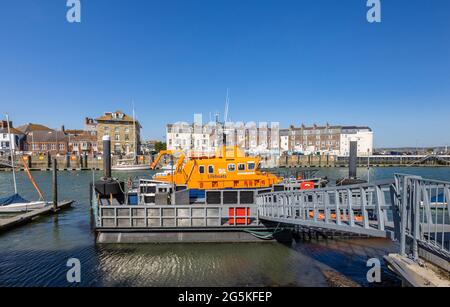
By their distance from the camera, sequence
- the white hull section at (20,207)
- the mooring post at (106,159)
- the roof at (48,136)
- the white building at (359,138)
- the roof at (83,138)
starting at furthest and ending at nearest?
the white building at (359,138) < the roof at (83,138) < the roof at (48,136) < the white hull section at (20,207) < the mooring post at (106,159)

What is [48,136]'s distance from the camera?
269 ft

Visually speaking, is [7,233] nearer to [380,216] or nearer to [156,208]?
[156,208]

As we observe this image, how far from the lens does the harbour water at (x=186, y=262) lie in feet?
30.3

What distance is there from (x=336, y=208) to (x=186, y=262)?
6.74m

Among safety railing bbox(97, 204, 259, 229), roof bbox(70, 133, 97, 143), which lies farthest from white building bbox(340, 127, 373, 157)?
safety railing bbox(97, 204, 259, 229)

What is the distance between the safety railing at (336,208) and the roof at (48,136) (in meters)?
89.3

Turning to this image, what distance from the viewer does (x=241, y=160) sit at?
1520cm

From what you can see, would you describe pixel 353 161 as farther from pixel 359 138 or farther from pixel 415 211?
pixel 359 138

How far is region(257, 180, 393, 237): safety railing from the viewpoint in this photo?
20.0 feet

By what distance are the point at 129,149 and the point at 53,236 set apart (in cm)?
6873

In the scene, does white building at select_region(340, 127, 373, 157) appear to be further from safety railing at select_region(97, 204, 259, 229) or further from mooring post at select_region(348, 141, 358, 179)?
safety railing at select_region(97, 204, 259, 229)

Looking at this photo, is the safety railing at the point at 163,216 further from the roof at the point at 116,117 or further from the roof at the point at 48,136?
the roof at the point at 48,136

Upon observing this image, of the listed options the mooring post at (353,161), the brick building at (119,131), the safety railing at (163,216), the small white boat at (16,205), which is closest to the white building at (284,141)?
the brick building at (119,131)

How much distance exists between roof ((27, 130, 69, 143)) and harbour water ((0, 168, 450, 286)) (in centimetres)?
8010
